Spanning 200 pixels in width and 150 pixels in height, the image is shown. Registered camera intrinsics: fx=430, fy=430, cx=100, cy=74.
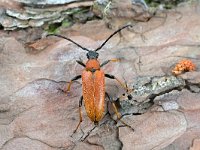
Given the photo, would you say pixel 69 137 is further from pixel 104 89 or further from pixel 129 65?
pixel 129 65

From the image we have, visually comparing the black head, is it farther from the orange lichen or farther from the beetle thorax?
the orange lichen

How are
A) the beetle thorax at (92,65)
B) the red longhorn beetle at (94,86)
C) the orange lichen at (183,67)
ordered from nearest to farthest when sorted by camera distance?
the red longhorn beetle at (94,86), the orange lichen at (183,67), the beetle thorax at (92,65)

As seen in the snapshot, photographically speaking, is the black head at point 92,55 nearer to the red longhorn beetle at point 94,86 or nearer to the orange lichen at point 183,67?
the red longhorn beetle at point 94,86

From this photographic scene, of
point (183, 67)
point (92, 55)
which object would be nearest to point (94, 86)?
point (92, 55)

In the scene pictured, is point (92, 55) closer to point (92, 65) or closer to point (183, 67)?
point (92, 65)

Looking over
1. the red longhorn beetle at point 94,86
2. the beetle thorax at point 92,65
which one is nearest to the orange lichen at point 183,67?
the red longhorn beetle at point 94,86

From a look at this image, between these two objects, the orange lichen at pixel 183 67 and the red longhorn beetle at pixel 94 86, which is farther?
the orange lichen at pixel 183 67

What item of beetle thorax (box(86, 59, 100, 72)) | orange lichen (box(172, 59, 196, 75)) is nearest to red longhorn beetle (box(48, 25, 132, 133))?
beetle thorax (box(86, 59, 100, 72))

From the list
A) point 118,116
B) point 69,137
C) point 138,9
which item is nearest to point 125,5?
point 138,9

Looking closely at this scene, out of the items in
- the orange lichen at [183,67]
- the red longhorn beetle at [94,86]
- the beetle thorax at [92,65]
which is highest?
the orange lichen at [183,67]
